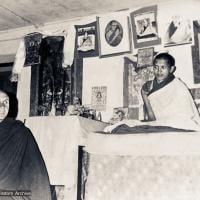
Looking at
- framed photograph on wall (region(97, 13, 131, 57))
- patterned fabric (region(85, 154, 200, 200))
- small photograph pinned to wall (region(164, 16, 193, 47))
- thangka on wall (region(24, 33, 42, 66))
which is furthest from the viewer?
thangka on wall (region(24, 33, 42, 66))

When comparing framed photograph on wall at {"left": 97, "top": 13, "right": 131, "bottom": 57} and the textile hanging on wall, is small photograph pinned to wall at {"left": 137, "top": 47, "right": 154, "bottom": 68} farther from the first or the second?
the textile hanging on wall

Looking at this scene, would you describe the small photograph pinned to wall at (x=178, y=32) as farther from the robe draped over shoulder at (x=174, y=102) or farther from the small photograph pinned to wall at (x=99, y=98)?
the small photograph pinned to wall at (x=99, y=98)

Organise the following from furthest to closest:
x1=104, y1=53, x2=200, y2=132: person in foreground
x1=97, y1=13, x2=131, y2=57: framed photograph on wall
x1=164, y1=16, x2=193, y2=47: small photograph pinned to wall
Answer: x1=97, y1=13, x2=131, y2=57: framed photograph on wall
x1=164, y1=16, x2=193, y2=47: small photograph pinned to wall
x1=104, y1=53, x2=200, y2=132: person in foreground

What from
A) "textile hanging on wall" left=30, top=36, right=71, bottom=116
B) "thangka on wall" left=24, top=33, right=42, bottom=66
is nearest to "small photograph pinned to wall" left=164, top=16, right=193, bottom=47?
"textile hanging on wall" left=30, top=36, right=71, bottom=116

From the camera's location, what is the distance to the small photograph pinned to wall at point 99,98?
3.17 m

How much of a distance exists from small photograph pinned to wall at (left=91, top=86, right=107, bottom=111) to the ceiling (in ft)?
2.04

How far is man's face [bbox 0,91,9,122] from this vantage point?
2.78m

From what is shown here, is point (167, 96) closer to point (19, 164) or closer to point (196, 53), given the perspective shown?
point (196, 53)

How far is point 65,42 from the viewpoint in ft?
11.2

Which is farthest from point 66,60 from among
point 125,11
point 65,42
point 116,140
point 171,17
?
point 116,140

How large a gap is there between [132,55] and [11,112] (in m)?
1.01

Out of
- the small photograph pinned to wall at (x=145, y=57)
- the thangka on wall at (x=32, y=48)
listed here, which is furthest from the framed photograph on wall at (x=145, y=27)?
the thangka on wall at (x=32, y=48)

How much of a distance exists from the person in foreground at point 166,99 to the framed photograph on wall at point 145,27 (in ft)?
0.89

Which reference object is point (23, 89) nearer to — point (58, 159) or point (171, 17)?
point (58, 159)
